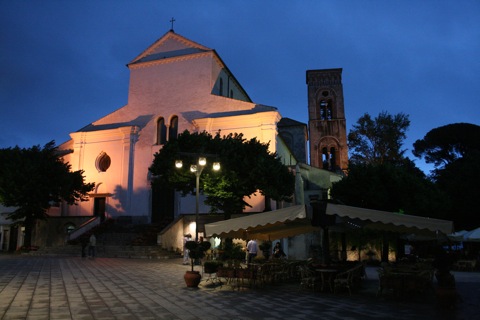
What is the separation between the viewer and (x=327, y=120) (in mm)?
49312

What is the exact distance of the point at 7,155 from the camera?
25969mm

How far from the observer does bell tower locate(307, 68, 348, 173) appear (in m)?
47.9

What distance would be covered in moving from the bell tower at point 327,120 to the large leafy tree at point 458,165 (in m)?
11.6

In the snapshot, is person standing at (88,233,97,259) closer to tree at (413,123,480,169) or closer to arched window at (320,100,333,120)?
arched window at (320,100,333,120)

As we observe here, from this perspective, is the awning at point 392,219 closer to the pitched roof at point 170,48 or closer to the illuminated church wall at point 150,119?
the illuminated church wall at point 150,119

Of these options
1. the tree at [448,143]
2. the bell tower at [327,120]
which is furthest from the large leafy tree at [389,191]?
the tree at [448,143]

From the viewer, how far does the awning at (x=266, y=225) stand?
33.3 ft

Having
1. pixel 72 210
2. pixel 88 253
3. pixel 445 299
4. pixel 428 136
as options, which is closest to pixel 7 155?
pixel 72 210

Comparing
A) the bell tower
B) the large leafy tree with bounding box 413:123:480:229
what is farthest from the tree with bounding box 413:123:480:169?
the bell tower

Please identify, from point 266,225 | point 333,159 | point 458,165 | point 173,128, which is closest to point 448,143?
point 458,165

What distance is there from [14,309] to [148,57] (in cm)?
2677

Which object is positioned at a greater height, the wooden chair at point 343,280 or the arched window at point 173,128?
the arched window at point 173,128

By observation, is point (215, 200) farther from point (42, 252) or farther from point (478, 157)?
point (478, 157)

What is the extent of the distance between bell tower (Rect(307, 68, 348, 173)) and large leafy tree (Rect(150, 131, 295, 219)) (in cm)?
2719
